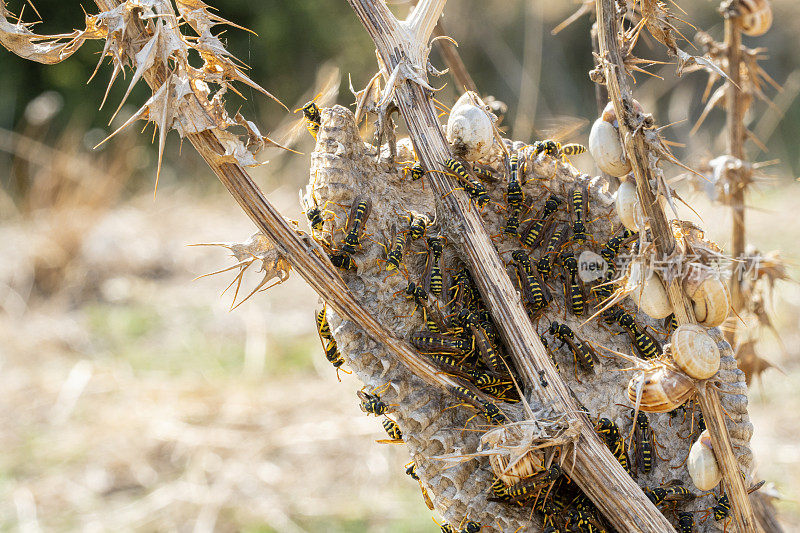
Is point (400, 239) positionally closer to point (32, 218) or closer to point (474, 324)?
point (474, 324)

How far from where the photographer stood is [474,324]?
1.29m

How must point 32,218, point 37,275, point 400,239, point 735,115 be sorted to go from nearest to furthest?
1. point 400,239
2. point 735,115
3. point 37,275
4. point 32,218

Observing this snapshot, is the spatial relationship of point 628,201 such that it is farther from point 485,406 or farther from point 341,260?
point 341,260

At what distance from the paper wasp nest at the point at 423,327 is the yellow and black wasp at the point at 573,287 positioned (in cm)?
2

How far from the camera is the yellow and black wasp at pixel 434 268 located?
53.1 inches

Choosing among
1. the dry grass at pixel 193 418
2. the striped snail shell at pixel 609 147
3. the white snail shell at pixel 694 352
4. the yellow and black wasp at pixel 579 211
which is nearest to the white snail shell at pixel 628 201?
the striped snail shell at pixel 609 147

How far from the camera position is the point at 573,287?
148 centimetres

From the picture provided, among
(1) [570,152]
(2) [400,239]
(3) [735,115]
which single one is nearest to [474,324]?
(2) [400,239]

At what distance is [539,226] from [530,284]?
16 centimetres

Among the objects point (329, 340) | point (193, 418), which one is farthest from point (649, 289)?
point (193, 418)

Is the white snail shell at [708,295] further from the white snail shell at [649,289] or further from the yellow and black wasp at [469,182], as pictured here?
the yellow and black wasp at [469,182]

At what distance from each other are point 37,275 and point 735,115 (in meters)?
7.90

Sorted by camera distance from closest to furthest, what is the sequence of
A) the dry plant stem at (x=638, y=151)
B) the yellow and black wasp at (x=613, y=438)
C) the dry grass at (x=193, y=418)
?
the dry plant stem at (x=638, y=151) → the yellow and black wasp at (x=613, y=438) → the dry grass at (x=193, y=418)

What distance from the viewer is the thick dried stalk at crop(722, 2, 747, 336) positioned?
1.88 metres
